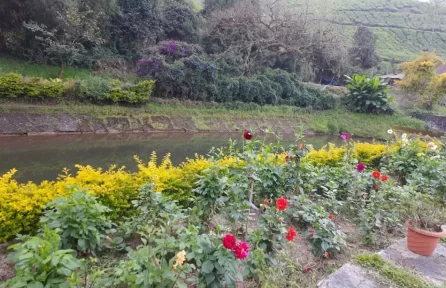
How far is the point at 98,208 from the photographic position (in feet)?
7.54

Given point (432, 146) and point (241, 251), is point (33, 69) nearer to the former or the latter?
point (432, 146)

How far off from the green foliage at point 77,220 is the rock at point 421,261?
224cm

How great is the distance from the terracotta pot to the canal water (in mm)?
5914

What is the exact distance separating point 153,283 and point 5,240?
68.1 inches

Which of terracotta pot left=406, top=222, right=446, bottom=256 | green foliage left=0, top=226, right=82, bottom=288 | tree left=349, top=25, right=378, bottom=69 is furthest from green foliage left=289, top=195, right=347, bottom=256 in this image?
tree left=349, top=25, right=378, bottom=69

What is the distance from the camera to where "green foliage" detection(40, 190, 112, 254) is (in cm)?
217

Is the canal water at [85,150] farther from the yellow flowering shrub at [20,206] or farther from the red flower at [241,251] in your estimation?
the red flower at [241,251]

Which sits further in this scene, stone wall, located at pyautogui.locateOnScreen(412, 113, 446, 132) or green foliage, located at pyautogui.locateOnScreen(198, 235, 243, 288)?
stone wall, located at pyautogui.locateOnScreen(412, 113, 446, 132)

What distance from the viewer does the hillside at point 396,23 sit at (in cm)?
4006

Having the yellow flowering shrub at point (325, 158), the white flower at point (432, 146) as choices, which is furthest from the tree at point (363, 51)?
the yellow flowering shrub at point (325, 158)

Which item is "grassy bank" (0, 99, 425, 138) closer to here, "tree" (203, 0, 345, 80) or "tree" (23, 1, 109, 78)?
"tree" (23, 1, 109, 78)

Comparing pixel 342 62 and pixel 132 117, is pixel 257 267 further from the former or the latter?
pixel 342 62

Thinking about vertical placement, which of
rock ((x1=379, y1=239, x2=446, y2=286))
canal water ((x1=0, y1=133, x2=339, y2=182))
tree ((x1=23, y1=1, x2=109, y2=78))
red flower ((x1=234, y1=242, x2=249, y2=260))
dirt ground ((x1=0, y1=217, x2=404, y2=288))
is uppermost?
tree ((x1=23, y1=1, x2=109, y2=78))

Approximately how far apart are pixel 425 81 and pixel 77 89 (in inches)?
797
